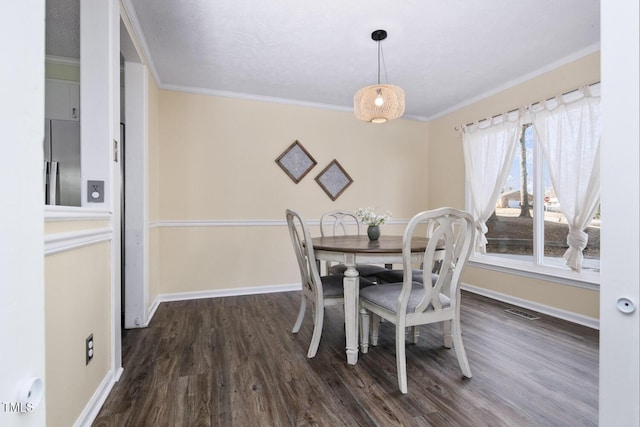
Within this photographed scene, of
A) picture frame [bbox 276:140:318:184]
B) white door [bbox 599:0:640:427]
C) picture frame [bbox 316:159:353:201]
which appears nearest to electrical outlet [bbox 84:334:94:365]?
white door [bbox 599:0:640:427]

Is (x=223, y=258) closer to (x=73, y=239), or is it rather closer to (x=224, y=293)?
(x=224, y=293)

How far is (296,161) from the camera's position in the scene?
151 inches

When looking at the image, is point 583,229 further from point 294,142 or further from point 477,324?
point 294,142

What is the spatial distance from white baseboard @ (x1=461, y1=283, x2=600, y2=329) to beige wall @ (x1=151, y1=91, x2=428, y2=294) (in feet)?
5.50

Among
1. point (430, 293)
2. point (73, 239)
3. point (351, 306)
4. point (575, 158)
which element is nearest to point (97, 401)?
point (73, 239)

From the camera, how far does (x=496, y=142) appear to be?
11.2 ft

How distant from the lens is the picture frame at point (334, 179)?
3963 mm

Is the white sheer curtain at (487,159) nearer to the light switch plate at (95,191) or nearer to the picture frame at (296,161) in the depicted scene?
the picture frame at (296,161)

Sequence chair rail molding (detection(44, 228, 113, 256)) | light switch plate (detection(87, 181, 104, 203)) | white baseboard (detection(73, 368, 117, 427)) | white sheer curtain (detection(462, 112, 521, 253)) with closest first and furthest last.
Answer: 1. chair rail molding (detection(44, 228, 113, 256))
2. white baseboard (detection(73, 368, 117, 427))
3. light switch plate (detection(87, 181, 104, 203))
4. white sheer curtain (detection(462, 112, 521, 253))

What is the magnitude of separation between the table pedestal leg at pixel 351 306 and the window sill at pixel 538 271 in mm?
2132

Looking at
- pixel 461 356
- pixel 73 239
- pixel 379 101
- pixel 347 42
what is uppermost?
pixel 347 42

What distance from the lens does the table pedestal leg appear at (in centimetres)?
193

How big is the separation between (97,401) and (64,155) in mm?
1859

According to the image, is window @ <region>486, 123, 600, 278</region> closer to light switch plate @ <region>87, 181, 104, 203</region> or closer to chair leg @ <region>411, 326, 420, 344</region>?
chair leg @ <region>411, 326, 420, 344</region>
